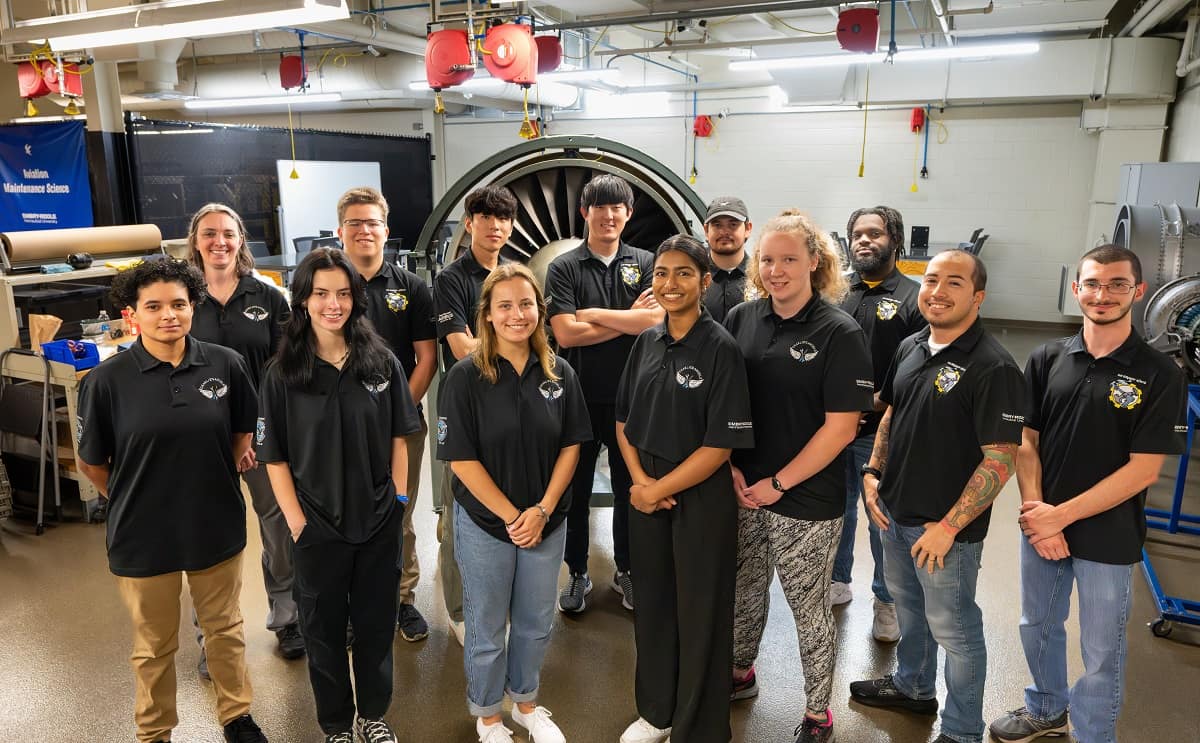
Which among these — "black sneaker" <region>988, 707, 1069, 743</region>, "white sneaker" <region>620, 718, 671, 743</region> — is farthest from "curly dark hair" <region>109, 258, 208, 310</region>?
"black sneaker" <region>988, 707, 1069, 743</region>

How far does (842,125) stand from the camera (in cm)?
1008

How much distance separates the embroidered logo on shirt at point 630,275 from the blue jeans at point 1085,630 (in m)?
1.57

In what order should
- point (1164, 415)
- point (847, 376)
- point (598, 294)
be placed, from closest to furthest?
point (1164, 415) < point (847, 376) < point (598, 294)

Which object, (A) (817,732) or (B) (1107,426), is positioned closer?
(B) (1107,426)

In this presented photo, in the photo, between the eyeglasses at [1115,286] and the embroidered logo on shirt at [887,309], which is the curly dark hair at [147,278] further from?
the eyeglasses at [1115,286]

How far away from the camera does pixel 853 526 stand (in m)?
3.20

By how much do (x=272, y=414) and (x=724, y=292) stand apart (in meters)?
1.56

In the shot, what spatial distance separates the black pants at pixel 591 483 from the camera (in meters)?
2.98

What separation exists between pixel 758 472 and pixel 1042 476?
801 millimetres

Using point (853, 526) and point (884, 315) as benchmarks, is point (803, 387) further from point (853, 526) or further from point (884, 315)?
point (853, 526)

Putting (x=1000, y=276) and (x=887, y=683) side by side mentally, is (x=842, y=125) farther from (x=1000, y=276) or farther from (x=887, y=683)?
(x=887, y=683)

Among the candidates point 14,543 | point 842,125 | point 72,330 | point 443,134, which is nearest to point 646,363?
point 14,543

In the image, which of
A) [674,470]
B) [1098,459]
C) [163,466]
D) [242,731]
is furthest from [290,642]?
[1098,459]

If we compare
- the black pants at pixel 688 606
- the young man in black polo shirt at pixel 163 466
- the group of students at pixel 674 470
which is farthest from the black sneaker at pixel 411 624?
the black pants at pixel 688 606
